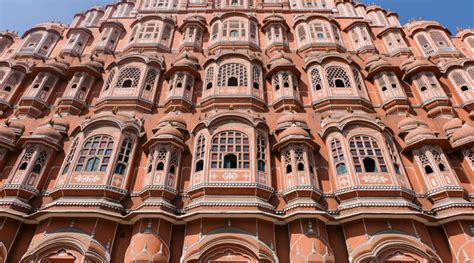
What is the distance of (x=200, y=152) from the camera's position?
15.2 meters

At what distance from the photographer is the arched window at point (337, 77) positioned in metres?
19.4

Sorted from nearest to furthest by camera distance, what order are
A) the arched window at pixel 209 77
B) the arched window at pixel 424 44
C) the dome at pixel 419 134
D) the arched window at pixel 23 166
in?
the arched window at pixel 23 166
the dome at pixel 419 134
the arched window at pixel 209 77
the arched window at pixel 424 44

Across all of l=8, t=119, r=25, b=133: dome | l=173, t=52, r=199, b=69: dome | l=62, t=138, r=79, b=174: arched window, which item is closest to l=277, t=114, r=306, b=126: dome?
l=173, t=52, r=199, b=69: dome

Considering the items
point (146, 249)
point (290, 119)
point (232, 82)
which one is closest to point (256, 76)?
point (232, 82)

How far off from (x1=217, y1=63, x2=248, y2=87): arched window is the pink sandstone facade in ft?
0.32

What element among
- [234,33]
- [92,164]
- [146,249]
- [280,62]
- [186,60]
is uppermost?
[234,33]

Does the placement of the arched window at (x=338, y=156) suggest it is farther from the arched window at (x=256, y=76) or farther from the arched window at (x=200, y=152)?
the arched window at (x=256, y=76)

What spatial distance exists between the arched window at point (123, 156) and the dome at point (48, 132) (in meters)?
3.24

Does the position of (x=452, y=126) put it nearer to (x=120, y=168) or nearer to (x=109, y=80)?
(x=120, y=168)

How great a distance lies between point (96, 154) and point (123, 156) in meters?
1.13

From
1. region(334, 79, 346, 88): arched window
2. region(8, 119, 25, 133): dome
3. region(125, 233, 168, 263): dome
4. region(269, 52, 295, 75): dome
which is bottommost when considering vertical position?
region(125, 233, 168, 263): dome

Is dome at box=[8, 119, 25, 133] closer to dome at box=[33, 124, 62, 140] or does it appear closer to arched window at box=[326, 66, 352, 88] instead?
dome at box=[33, 124, 62, 140]

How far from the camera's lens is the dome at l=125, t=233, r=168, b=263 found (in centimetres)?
1183

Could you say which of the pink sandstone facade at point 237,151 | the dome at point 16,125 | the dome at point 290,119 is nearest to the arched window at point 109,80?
the pink sandstone facade at point 237,151
